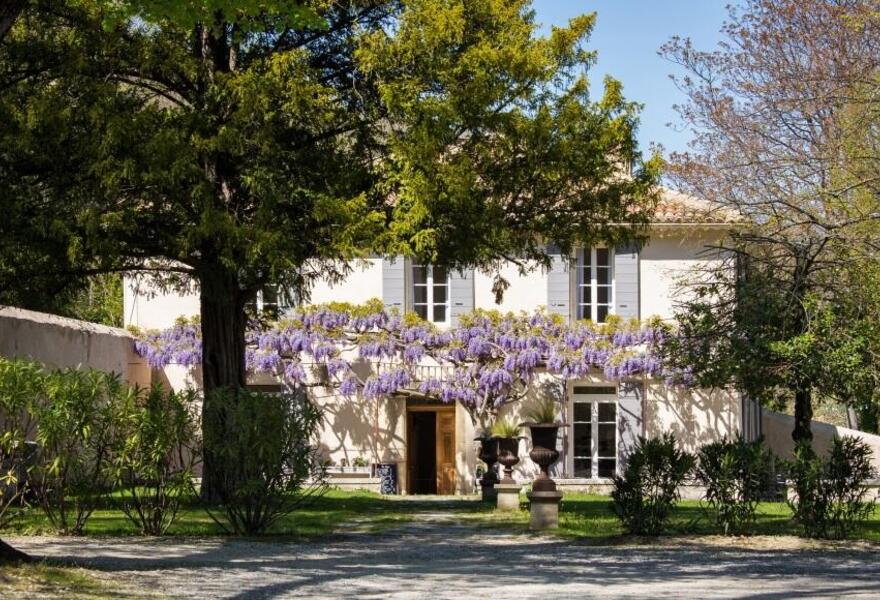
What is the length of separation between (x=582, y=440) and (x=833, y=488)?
11363 mm

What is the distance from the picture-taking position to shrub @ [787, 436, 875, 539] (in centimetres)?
1177

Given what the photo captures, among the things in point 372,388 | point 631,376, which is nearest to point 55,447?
point 372,388

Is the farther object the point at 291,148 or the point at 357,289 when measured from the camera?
the point at 357,289

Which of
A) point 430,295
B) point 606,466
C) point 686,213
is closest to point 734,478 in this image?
point 686,213

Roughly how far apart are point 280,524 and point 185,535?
5.19 ft

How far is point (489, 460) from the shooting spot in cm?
1745

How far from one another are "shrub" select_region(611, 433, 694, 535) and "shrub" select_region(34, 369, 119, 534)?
170 inches

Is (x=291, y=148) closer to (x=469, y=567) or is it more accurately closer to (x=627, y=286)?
(x=469, y=567)

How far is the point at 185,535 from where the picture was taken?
11.6 metres

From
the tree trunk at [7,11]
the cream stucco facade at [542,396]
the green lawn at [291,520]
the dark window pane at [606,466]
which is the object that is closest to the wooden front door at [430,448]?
the cream stucco facade at [542,396]

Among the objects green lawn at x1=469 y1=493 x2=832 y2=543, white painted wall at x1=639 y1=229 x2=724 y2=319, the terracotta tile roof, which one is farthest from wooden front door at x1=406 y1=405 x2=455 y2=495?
green lawn at x1=469 y1=493 x2=832 y2=543

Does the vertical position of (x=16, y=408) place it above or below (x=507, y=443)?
above

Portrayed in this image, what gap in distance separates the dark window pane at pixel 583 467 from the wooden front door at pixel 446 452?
2078 mm

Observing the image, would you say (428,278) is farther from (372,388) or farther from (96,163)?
(96,163)
